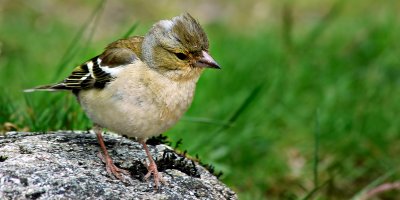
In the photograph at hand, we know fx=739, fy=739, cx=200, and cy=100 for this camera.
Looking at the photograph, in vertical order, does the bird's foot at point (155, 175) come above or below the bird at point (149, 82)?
below

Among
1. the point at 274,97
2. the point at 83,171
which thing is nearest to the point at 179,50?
the point at 83,171

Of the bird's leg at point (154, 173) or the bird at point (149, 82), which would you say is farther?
the bird at point (149, 82)

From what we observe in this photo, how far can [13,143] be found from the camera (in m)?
3.86

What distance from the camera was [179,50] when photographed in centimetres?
401

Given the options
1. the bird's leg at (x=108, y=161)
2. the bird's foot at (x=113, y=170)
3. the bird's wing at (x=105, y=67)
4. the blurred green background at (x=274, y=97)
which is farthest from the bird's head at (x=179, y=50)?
the blurred green background at (x=274, y=97)

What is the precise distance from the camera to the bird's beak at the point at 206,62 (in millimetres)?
3979

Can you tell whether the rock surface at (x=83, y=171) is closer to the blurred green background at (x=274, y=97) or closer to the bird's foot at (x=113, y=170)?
the bird's foot at (x=113, y=170)

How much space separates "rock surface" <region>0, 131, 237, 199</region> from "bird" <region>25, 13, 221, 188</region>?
0.30 ft

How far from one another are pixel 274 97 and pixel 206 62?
3178 millimetres

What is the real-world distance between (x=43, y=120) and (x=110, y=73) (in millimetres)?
1073

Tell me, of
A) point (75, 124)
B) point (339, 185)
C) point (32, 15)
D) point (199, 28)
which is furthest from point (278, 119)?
point (32, 15)

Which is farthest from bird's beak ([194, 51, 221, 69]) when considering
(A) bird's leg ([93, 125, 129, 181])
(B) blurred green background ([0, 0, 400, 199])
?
(B) blurred green background ([0, 0, 400, 199])

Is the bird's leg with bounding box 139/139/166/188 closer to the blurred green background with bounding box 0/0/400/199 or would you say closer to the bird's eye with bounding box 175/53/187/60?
the bird's eye with bounding box 175/53/187/60

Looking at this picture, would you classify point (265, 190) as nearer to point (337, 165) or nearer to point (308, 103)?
point (337, 165)
